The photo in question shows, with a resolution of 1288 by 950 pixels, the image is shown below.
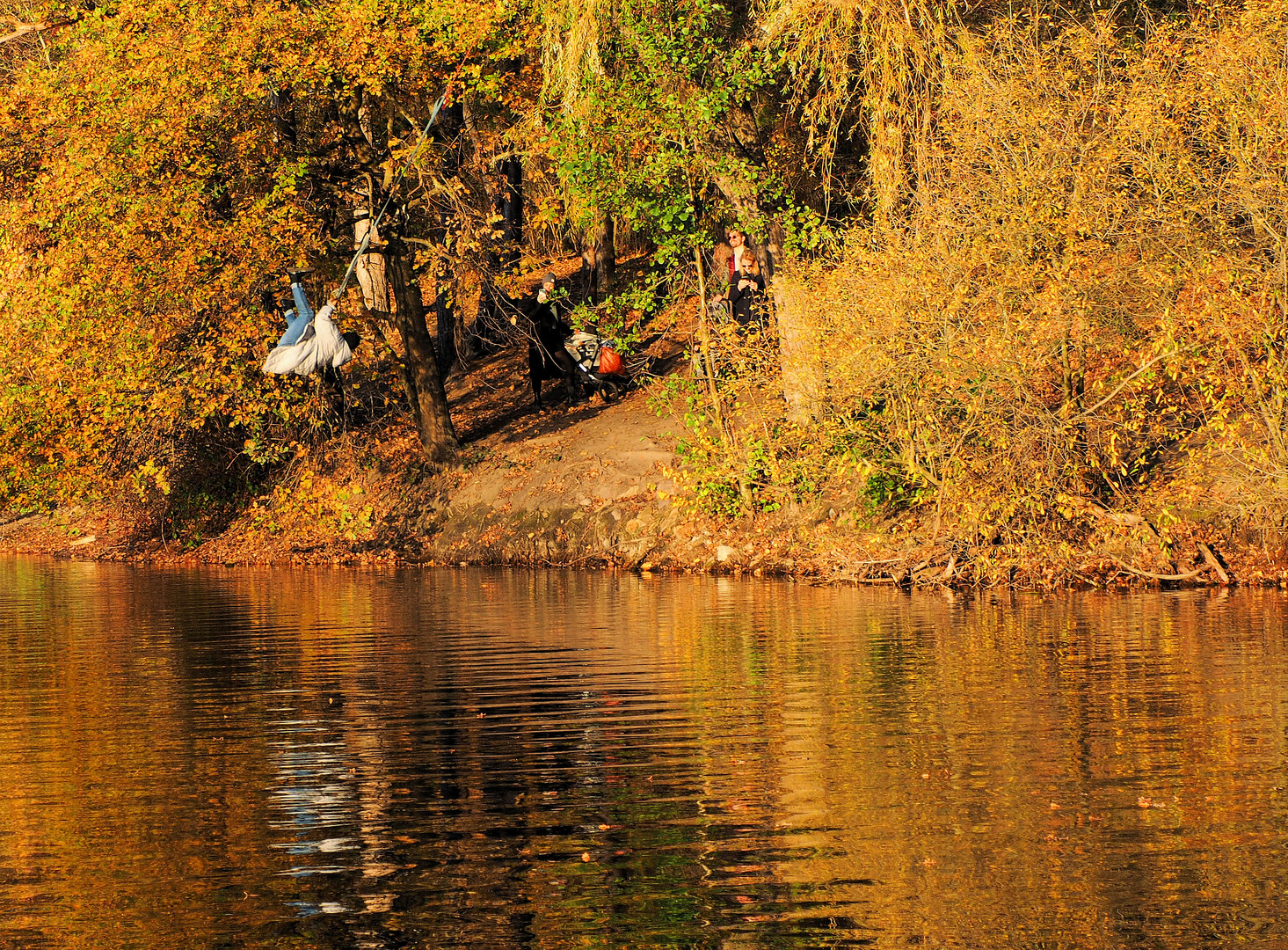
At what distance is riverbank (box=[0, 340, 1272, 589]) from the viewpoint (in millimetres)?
21953

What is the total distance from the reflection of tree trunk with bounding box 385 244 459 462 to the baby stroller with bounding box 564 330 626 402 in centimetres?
253

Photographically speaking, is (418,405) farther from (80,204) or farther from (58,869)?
(58,869)

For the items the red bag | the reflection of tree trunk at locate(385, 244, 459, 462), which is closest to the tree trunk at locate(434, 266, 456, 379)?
the reflection of tree trunk at locate(385, 244, 459, 462)

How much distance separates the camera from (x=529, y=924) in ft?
25.4

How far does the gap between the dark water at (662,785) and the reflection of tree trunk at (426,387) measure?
528 inches

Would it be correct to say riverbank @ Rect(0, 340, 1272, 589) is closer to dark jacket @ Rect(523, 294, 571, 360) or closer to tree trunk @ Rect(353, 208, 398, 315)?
dark jacket @ Rect(523, 294, 571, 360)

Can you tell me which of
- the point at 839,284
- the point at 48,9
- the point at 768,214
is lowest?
the point at 839,284

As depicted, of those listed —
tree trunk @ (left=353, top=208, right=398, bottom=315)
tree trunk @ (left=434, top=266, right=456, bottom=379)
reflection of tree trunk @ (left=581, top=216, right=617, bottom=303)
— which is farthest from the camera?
tree trunk @ (left=434, top=266, right=456, bottom=379)

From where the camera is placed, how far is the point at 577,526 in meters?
28.8

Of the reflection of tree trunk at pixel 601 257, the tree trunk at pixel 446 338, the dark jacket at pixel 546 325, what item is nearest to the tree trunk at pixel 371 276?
the tree trunk at pixel 446 338

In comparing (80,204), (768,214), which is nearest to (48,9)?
(80,204)

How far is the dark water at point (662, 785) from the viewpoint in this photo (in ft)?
25.7

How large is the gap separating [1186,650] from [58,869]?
1029 cm

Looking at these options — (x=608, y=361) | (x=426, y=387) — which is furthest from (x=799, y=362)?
(x=426, y=387)
